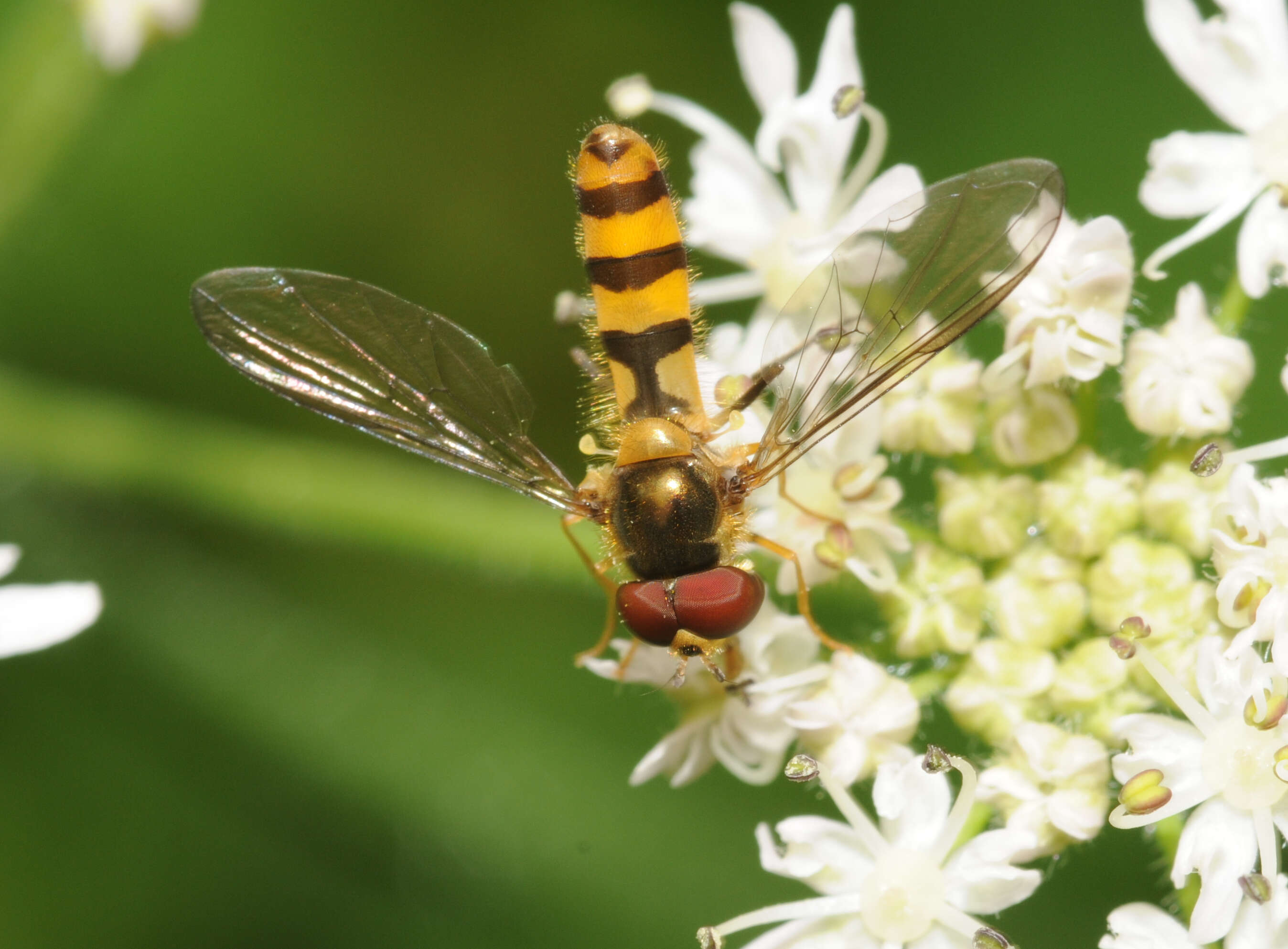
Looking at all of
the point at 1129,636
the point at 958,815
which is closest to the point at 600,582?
the point at 958,815

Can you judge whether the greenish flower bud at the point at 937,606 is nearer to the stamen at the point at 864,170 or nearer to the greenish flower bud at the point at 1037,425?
the greenish flower bud at the point at 1037,425

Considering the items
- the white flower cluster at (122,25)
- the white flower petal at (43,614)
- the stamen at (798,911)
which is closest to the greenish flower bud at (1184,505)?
the stamen at (798,911)

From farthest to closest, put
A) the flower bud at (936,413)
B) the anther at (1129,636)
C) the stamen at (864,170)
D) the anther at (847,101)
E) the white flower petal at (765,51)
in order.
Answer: the white flower petal at (765,51), the stamen at (864,170), the anther at (847,101), the flower bud at (936,413), the anther at (1129,636)

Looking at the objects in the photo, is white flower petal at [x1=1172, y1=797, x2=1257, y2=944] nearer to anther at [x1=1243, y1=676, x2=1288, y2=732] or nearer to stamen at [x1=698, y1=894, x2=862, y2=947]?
anther at [x1=1243, y1=676, x2=1288, y2=732]

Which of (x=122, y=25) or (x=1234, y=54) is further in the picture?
(x=122, y=25)

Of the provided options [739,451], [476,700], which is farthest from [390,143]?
[739,451]

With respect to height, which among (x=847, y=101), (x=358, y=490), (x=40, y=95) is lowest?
(x=358, y=490)

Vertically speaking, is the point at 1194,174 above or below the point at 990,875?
above

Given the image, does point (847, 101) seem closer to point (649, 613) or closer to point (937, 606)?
point (937, 606)

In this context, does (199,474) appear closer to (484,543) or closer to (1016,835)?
(484,543)
